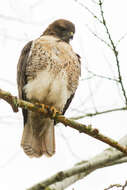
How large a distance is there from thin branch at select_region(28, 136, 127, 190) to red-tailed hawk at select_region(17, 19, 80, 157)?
6.09 feet

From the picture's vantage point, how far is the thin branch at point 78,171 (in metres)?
3.11

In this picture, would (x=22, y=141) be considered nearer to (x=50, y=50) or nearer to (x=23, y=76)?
(x=23, y=76)

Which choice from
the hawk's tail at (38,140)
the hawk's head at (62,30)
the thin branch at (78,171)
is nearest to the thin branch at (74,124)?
the thin branch at (78,171)

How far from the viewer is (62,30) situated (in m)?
6.55

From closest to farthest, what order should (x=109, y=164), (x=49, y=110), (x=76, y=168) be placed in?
(x=76, y=168)
(x=109, y=164)
(x=49, y=110)

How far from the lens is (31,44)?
19.2 feet

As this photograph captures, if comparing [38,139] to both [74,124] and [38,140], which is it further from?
[74,124]

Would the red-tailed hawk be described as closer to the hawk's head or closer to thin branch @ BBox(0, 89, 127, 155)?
the hawk's head

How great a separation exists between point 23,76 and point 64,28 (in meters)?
1.40

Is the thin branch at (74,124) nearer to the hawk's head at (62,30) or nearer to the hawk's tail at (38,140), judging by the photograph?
the hawk's tail at (38,140)

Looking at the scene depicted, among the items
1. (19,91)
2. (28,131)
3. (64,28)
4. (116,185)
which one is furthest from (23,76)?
(116,185)

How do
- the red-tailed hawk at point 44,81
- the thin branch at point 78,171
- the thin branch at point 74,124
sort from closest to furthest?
1. the thin branch at point 78,171
2. the thin branch at point 74,124
3. the red-tailed hawk at point 44,81

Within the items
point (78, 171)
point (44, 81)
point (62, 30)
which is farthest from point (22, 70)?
point (78, 171)

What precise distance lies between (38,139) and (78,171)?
264cm
